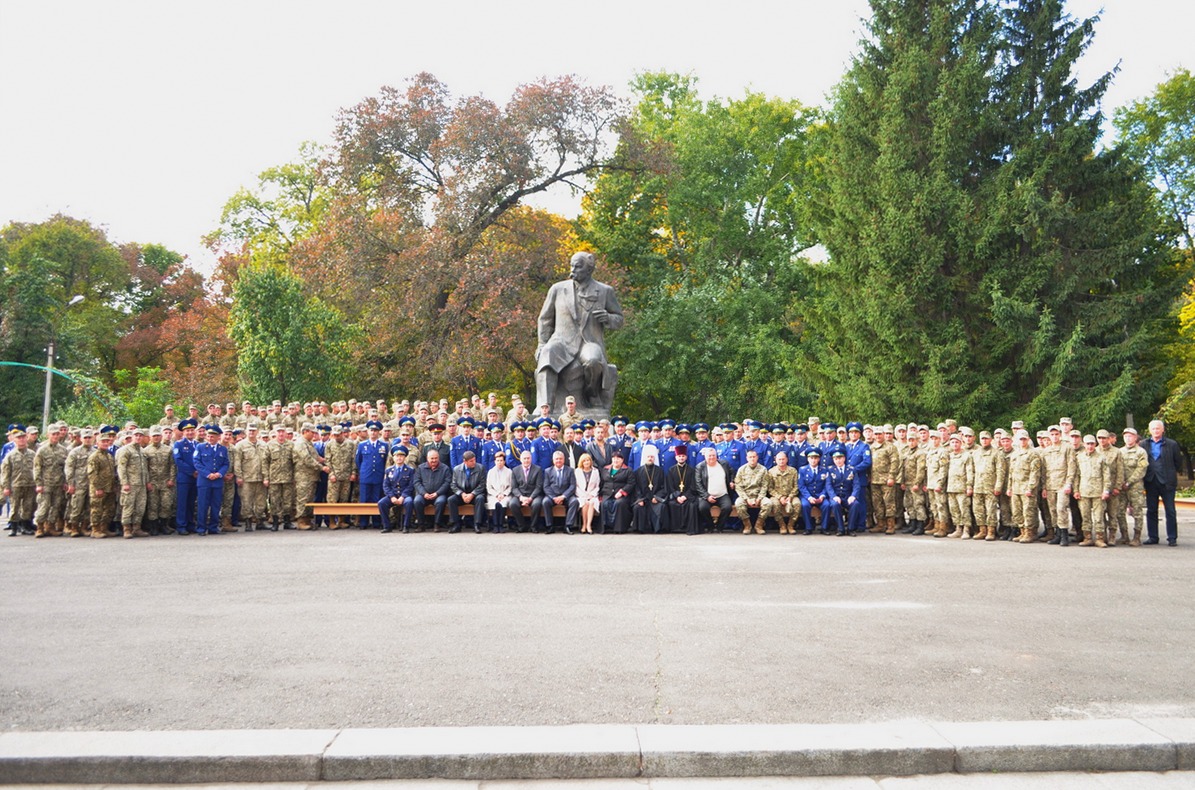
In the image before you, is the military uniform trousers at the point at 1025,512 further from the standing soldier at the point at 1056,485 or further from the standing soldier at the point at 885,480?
the standing soldier at the point at 885,480

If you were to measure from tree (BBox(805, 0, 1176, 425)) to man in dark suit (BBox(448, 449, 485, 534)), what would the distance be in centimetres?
1386

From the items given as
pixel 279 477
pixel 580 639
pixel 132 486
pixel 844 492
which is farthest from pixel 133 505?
pixel 844 492

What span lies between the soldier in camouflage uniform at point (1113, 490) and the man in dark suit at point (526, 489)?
8253mm

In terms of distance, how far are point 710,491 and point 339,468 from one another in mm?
6267

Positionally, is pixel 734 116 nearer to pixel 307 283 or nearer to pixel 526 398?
pixel 526 398

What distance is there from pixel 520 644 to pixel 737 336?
2769 centimetres

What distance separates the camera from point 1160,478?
46.5 feet

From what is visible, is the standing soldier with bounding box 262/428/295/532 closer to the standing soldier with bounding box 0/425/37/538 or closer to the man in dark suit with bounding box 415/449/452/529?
the man in dark suit with bounding box 415/449/452/529

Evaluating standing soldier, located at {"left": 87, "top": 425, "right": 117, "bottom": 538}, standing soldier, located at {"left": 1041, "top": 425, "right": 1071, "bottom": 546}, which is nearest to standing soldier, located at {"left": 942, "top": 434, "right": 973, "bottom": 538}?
standing soldier, located at {"left": 1041, "top": 425, "right": 1071, "bottom": 546}

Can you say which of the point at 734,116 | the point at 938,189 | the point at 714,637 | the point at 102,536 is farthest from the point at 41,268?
the point at 714,637

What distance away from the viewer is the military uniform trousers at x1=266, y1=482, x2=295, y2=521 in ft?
52.1

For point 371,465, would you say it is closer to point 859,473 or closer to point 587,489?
point 587,489

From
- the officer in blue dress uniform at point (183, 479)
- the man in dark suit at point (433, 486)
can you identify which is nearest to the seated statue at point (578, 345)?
the man in dark suit at point (433, 486)

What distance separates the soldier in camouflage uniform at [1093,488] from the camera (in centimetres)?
1357
